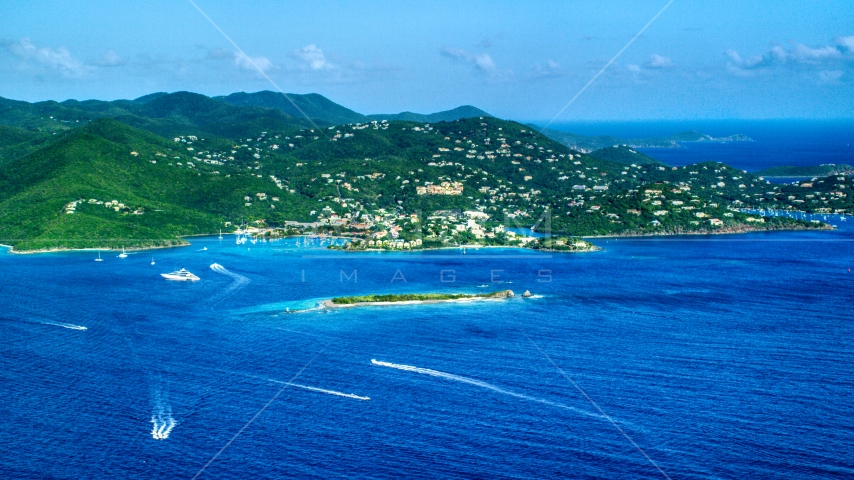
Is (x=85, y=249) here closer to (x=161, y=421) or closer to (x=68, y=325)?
(x=68, y=325)

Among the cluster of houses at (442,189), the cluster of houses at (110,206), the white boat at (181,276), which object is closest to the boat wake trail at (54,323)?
the white boat at (181,276)

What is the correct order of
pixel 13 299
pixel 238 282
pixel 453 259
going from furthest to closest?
pixel 453 259 → pixel 238 282 → pixel 13 299

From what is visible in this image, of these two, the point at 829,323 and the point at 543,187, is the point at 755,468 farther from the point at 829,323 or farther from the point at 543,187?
the point at 543,187

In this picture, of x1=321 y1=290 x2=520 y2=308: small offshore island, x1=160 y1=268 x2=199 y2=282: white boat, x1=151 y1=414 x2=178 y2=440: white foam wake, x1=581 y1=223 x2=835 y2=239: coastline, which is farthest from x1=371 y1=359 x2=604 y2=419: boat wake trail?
x1=581 y1=223 x2=835 y2=239: coastline

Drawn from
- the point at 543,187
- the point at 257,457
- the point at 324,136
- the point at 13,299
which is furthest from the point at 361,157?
the point at 257,457

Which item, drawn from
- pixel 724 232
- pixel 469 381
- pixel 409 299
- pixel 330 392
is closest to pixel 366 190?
pixel 724 232

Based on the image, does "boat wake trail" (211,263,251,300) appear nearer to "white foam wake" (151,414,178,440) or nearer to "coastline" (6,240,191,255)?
"coastline" (6,240,191,255)

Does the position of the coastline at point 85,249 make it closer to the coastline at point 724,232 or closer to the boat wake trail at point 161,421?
the coastline at point 724,232

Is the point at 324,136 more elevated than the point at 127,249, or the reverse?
the point at 324,136
